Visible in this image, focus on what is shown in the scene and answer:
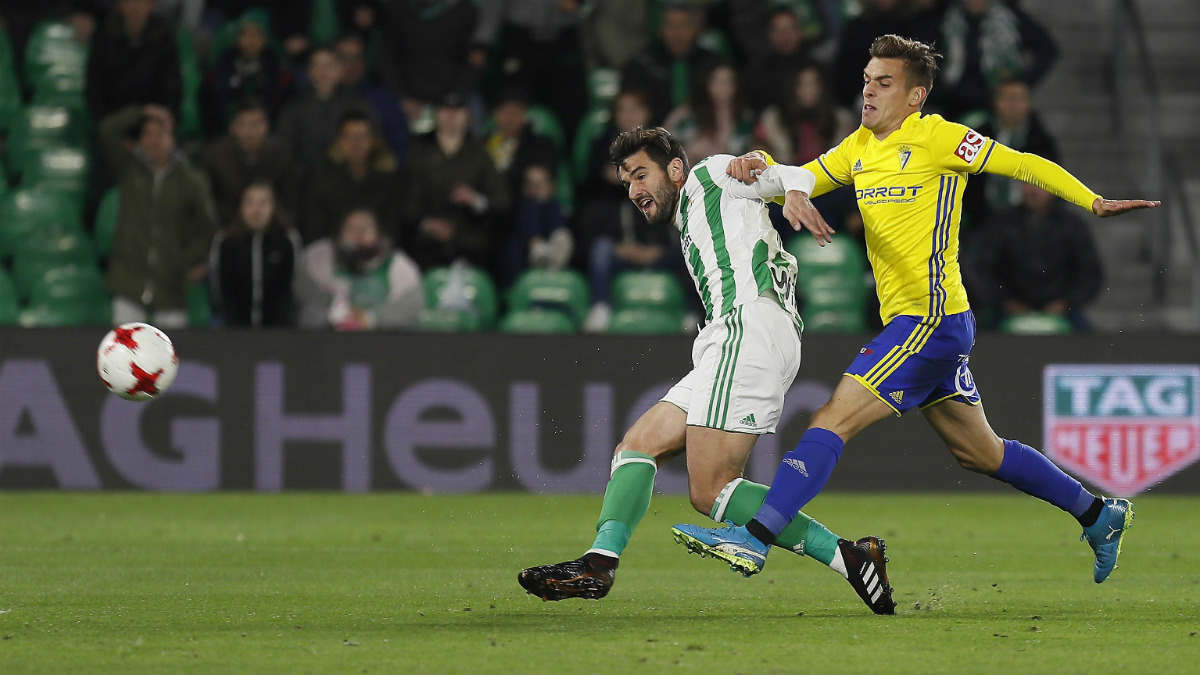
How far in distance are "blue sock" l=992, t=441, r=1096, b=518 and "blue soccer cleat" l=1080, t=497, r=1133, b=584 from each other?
0.09 meters

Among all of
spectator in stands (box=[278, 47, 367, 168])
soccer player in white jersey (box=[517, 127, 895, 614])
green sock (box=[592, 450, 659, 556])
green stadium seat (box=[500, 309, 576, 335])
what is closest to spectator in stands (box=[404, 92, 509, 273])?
green stadium seat (box=[500, 309, 576, 335])

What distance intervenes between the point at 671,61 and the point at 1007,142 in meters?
2.95

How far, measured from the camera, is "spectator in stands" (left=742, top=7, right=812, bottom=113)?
44.0 feet

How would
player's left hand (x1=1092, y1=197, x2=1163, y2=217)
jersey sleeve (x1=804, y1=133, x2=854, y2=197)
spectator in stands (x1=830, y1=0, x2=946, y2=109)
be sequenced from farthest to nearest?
spectator in stands (x1=830, y1=0, x2=946, y2=109), jersey sleeve (x1=804, y1=133, x2=854, y2=197), player's left hand (x1=1092, y1=197, x2=1163, y2=217)

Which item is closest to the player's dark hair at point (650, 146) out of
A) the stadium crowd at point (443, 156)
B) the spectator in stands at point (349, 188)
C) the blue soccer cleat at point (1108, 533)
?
the blue soccer cleat at point (1108, 533)

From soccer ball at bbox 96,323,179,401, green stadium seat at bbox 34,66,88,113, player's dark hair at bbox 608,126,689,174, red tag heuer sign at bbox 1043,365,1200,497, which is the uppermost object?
green stadium seat at bbox 34,66,88,113

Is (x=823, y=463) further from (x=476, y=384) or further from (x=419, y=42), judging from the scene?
(x=419, y=42)

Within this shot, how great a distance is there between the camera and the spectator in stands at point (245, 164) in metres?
12.7

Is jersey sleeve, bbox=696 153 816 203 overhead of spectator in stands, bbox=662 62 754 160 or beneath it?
beneath

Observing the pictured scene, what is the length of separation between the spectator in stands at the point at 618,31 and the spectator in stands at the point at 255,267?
12.0ft

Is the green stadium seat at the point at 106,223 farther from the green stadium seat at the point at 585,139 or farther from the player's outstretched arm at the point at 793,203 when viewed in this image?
the player's outstretched arm at the point at 793,203

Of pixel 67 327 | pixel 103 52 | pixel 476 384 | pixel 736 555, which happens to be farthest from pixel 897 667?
pixel 103 52

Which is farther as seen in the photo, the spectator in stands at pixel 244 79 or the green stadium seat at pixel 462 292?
the spectator in stands at pixel 244 79

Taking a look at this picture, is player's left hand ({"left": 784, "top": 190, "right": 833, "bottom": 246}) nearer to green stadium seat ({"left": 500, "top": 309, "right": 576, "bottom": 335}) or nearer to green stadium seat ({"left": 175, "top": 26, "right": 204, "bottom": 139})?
green stadium seat ({"left": 500, "top": 309, "right": 576, "bottom": 335})
